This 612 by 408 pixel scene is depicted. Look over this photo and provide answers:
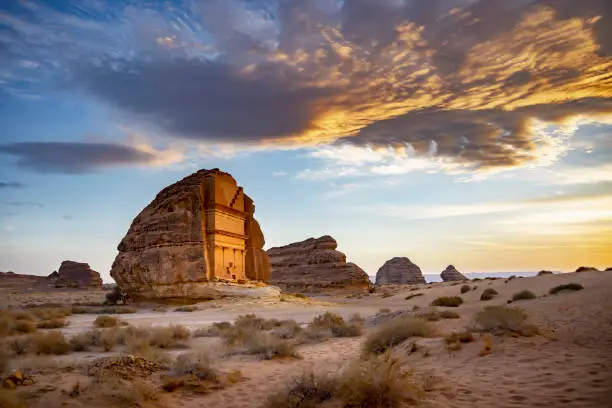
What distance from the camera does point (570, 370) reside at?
622 centimetres

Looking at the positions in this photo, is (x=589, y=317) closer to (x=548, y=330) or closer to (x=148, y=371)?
(x=548, y=330)

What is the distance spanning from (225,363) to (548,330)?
7148 millimetres

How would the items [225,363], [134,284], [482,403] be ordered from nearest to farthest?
[482,403], [225,363], [134,284]

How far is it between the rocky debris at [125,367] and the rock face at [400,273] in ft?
266

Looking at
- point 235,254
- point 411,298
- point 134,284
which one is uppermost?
point 235,254

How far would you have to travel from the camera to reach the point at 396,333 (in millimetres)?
9961

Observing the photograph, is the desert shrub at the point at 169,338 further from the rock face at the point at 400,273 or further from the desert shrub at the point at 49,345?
the rock face at the point at 400,273

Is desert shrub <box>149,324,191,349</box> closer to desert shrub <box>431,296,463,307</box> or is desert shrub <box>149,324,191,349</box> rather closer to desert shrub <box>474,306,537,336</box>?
desert shrub <box>474,306,537,336</box>

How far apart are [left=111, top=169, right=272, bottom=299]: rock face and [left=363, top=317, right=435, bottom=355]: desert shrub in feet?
56.6

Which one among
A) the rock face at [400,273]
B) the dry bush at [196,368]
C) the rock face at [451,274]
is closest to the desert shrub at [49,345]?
the dry bush at [196,368]

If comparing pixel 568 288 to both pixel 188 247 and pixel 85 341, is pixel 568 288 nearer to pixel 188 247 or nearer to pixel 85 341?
pixel 85 341

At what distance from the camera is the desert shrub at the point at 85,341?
10516mm

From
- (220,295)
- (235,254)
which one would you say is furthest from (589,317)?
(235,254)

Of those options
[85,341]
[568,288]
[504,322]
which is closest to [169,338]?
[85,341]
